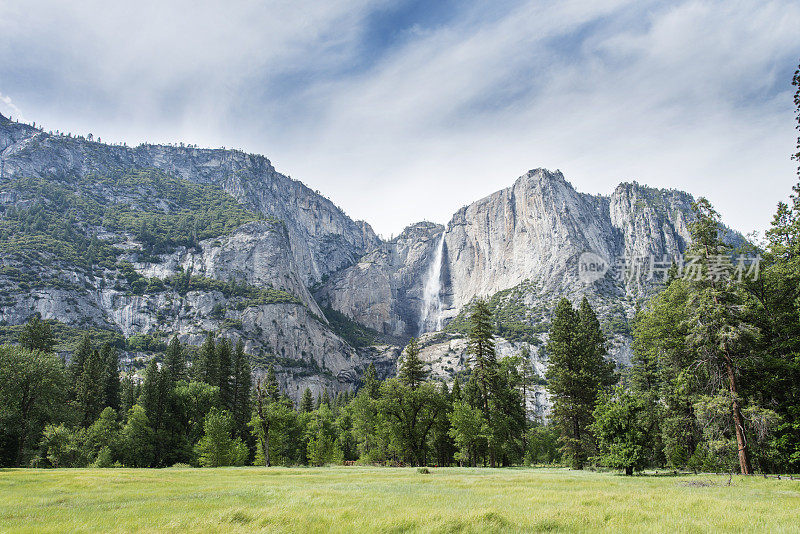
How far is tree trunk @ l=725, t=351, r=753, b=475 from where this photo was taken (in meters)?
23.0

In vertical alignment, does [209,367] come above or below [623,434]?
above

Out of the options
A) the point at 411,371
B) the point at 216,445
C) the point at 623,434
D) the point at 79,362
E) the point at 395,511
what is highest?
the point at 79,362

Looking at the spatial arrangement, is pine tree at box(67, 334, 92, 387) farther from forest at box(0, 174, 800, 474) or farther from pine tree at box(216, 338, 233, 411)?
pine tree at box(216, 338, 233, 411)

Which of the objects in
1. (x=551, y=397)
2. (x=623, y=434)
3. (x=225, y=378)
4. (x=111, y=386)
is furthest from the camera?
(x=111, y=386)

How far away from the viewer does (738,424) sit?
23328 mm

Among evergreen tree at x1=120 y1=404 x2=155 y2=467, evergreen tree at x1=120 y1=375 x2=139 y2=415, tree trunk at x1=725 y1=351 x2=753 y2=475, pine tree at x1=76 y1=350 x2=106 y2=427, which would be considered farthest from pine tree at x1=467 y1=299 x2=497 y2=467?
evergreen tree at x1=120 y1=375 x2=139 y2=415

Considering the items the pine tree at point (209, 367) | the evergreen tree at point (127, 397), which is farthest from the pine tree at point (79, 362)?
the pine tree at point (209, 367)

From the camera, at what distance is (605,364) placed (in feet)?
146

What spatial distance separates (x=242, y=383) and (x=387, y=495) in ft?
194

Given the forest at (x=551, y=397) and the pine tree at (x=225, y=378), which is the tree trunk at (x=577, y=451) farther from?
the pine tree at (x=225, y=378)

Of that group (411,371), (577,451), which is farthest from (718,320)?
(411,371)

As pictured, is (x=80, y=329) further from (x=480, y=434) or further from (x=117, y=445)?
(x=480, y=434)

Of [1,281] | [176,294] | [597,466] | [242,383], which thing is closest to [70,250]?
[1,281]

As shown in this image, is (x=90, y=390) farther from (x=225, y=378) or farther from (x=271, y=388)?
(x=271, y=388)
